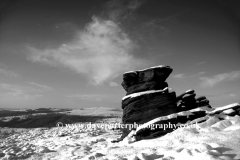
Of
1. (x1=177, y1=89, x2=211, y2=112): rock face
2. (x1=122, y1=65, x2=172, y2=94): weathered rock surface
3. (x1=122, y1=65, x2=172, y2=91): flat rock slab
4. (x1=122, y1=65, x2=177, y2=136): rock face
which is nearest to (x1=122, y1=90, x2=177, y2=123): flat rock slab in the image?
(x1=122, y1=65, x2=177, y2=136): rock face

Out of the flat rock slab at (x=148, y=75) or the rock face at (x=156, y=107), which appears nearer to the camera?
the rock face at (x=156, y=107)

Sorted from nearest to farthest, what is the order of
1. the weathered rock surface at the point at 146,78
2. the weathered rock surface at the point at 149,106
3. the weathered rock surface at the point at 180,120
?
1. the weathered rock surface at the point at 180,120
2. the weathered rock surface at the point at 149,106
3. the weathered rock surface at the point at 146,78

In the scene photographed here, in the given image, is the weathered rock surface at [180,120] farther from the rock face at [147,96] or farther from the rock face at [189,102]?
the rock face at [189,102]

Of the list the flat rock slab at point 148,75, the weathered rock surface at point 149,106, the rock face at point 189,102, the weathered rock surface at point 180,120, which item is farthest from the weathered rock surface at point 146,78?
the weathered rock surface at point 180,120

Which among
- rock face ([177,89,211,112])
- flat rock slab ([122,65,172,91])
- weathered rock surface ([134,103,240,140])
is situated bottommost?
weathered rock surface ([134,103,240,140])

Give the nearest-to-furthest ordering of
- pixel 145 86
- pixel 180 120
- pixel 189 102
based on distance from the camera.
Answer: pixel 180 120, pixel 145 86, pixel 189 102

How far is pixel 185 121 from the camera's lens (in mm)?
8555

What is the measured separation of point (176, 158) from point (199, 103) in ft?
36.6

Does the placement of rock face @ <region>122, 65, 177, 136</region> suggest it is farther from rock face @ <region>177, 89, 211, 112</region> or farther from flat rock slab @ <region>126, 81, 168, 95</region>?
rock face @ <region>177, 89, 211, 112</region>

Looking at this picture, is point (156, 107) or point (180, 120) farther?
point (156, 107)

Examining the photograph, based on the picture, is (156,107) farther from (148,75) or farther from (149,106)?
(148,75)

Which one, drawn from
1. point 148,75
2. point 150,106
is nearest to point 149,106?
point 150,106

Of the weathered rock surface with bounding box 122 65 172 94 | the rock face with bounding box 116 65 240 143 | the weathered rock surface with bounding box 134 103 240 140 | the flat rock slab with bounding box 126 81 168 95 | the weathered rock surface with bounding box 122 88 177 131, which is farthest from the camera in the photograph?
the weathered rock surface with bounding box 122 65 172 94

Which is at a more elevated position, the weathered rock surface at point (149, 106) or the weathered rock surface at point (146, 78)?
the weathered rock surface at point (146, 78)
